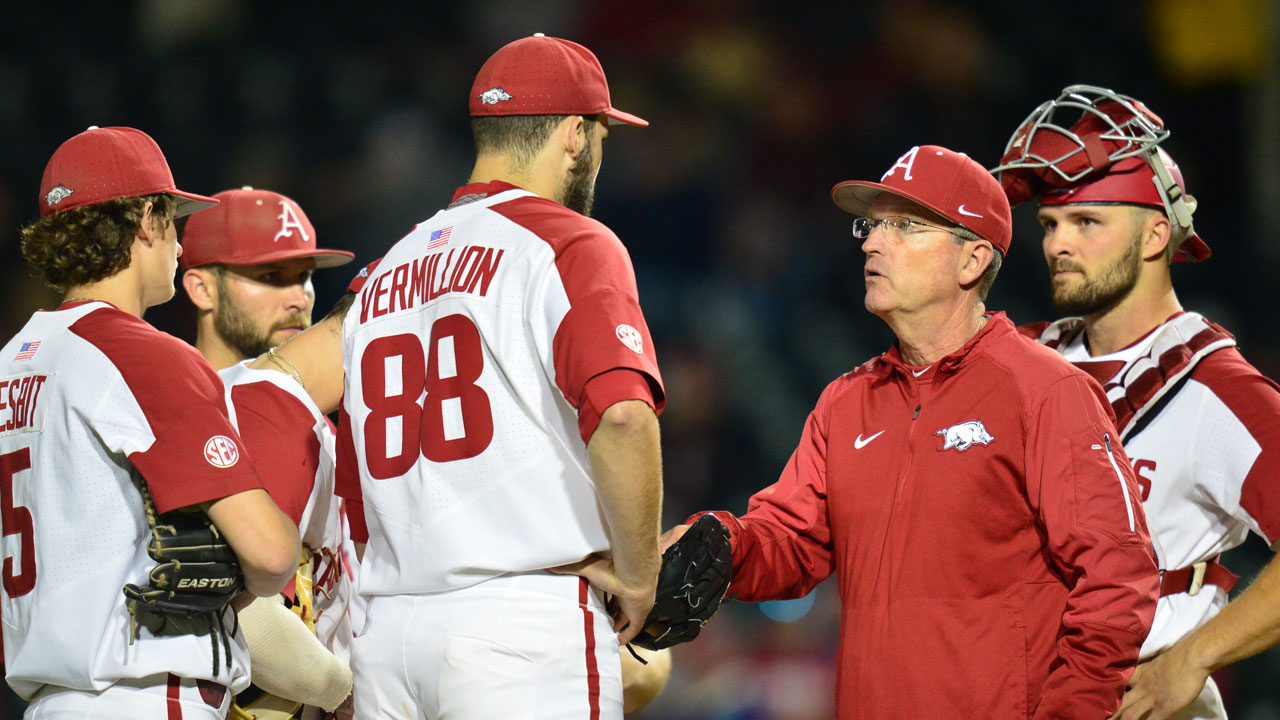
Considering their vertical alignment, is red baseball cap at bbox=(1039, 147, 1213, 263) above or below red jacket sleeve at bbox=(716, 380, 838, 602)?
above

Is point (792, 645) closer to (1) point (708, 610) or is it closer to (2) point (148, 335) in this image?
(1) point (708, 610)

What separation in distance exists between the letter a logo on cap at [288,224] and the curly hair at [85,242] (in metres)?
1.41

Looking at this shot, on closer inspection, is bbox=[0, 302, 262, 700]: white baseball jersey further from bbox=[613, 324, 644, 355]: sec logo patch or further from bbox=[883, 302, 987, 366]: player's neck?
bbox=[883, 302, 987, 366]: player's neck

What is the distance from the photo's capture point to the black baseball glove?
105 inches

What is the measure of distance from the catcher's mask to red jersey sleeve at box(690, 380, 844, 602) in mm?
996

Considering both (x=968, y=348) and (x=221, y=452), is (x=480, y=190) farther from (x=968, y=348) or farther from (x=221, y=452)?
(x=968, y=348)

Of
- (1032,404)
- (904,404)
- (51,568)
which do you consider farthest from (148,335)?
(1032,404)

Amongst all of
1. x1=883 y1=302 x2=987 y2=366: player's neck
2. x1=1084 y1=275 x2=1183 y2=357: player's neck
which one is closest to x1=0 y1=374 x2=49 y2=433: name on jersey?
x1=883 y1=302 x2=987 y2=366: player's neck

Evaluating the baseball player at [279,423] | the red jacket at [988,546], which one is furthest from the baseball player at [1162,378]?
the baseball player at [279,423]

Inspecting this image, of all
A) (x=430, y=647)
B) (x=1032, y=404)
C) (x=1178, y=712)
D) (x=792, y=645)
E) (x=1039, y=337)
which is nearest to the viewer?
(x=430, y=647)

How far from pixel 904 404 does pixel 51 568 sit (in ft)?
6.85

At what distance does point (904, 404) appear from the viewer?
3.19 metres

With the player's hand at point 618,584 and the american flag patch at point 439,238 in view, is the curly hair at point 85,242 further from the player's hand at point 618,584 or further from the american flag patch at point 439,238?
the player's hand at point 618,584

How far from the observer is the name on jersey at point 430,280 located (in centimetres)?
279
